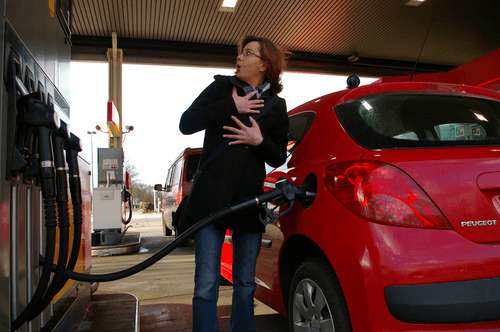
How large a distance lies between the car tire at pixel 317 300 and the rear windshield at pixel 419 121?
0.61 m

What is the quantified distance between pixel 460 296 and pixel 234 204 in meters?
1.00

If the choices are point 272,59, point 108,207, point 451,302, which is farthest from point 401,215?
point 108,207

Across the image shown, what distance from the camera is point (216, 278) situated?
1987 mm

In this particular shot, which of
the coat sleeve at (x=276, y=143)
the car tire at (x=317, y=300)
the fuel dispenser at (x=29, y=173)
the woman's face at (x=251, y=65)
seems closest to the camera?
the fuel dispenser at (x=29, y=173)

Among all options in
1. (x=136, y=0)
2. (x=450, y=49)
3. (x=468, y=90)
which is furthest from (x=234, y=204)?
(x=450, y=49)

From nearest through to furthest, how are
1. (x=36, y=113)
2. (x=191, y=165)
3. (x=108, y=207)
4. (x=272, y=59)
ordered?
(x=36, y=113) < (x=272, y=59) < (x=191, y=165) < (x=108, y=207)

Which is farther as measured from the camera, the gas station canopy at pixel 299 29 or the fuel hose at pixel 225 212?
the gas station canopy at pixel 299 29

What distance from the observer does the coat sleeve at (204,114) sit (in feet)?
6.49

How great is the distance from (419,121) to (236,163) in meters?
0.88

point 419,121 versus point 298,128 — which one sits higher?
point 298,128

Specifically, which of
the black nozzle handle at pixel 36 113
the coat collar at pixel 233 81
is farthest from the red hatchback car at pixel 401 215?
the black nozzle handle at pixel 36 113

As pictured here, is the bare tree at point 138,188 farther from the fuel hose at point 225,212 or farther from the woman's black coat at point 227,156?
the fuel hose at point 225,212

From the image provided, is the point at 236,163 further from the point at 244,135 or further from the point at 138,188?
the point at 138,188

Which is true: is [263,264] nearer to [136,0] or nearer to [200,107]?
[200,107]
